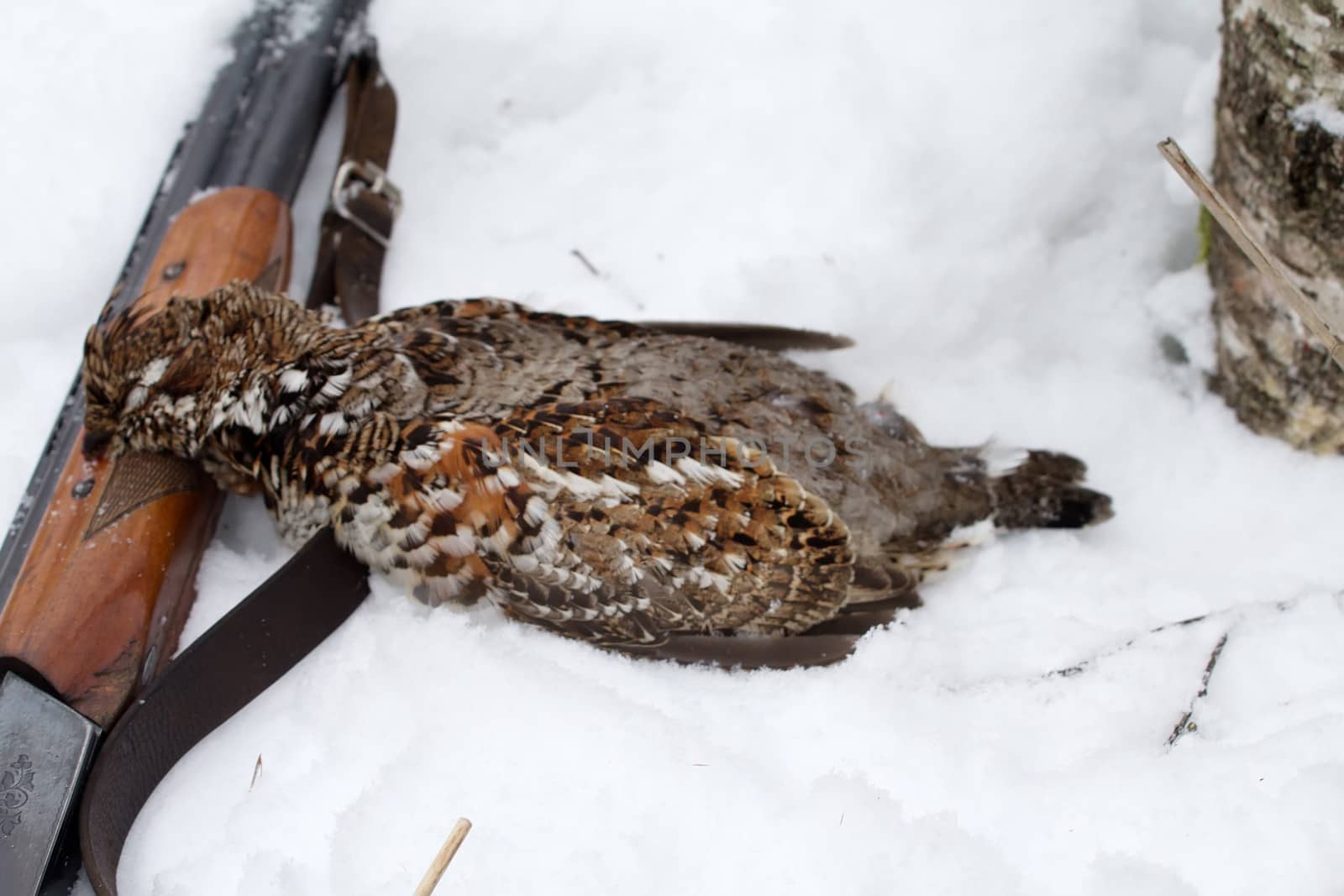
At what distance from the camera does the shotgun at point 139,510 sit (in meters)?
2.05

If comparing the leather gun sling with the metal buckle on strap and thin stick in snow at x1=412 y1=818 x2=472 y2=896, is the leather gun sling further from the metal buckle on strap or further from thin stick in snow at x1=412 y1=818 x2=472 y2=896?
the metal buckle on strap

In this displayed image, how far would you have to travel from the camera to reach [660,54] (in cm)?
345

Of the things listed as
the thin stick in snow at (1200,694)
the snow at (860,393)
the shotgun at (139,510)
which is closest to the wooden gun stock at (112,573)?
the shotgun at (139,510)

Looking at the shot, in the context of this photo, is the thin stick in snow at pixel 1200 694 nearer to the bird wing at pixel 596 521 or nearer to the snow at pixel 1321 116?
the bird wing at pixel 596 521

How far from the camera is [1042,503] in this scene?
2.67 m

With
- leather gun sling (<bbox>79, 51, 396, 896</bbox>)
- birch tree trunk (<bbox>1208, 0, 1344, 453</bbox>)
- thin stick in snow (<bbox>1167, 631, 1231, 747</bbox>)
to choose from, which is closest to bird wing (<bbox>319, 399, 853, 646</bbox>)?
leather gun sling (<bbox>79, 51, 396, 896</bbox>)

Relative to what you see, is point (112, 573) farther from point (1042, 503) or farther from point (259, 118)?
point (1042, 503)

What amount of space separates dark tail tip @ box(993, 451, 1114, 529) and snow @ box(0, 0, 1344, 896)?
6 centimetres

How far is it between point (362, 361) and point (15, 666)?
3.00 ft

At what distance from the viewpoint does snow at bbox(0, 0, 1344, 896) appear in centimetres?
204

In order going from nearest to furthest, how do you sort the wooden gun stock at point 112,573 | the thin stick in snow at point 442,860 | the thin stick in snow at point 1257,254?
1. the thin stick in snow at point 442,860
2. the thin stick in snow at point 1257,254
3. the wooden gun stock at point 112,573

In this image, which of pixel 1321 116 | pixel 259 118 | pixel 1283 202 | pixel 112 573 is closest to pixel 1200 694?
pixel 1283 202

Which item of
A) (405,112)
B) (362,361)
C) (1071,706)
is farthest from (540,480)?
(405,112)

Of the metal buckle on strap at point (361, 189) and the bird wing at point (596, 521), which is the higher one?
the metal buckle on strap at point (361, 189)
